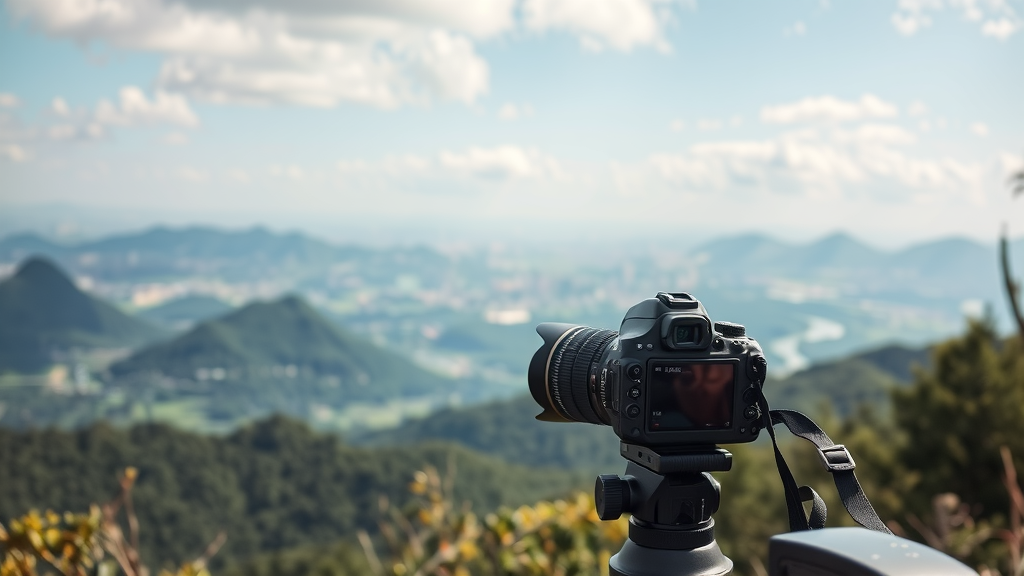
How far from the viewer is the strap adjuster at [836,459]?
1.32 meters

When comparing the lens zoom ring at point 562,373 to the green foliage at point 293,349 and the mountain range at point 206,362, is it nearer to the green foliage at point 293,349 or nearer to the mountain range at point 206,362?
the mountain range at point 206,362

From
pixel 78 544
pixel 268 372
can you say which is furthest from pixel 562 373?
pixel 268 372

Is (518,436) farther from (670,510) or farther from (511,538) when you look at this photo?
(670,510)

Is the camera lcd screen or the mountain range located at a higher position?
the camera lcd screen

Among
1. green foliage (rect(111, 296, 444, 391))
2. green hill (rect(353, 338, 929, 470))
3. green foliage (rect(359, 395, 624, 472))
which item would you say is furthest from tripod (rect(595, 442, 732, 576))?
green foliage (rect(111, 296, 444, 391))

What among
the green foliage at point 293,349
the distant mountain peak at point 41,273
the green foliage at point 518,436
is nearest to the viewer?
the green foliage at point 518,436

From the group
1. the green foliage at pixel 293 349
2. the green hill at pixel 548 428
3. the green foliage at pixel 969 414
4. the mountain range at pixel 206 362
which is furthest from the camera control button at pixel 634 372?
the green foliage at pixel 293 349

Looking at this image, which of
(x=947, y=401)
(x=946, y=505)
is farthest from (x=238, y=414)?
(x=946, y=505)

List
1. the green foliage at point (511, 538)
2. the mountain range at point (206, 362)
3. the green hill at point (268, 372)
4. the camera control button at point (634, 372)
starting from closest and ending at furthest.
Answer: the camera control button at point (634, 372)
the green foliage at point (511, 538)
the mountain range at point (206, 362)
the green hill at point (268, 372)

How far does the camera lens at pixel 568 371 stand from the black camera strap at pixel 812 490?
0.35 m

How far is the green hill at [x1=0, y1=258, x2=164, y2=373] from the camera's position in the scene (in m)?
91.6

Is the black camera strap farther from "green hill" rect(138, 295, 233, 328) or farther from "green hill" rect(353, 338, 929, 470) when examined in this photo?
"green hill" rect(138, 295, 233, 328)

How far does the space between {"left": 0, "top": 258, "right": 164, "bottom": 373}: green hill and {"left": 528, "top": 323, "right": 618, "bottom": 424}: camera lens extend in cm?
10084

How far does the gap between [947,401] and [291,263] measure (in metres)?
152
